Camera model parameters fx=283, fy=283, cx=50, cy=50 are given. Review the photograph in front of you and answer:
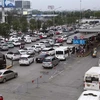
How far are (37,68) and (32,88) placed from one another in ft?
29.8

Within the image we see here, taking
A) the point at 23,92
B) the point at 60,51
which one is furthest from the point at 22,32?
the point at 23,92

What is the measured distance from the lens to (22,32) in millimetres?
78062

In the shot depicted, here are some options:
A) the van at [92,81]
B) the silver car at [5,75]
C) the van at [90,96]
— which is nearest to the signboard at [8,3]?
the silver car at [5,75]

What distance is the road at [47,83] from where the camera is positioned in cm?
2050

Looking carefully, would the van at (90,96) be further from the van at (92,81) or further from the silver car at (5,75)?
the silver car at (5,75)

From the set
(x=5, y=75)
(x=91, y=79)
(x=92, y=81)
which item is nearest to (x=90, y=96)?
(x=92, y=81)

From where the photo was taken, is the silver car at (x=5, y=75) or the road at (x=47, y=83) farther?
the silver car at (x=5, y=75)

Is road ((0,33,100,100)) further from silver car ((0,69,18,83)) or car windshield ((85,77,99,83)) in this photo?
car windshield ((85,77,99,83))

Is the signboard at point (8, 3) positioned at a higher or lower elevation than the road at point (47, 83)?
higher

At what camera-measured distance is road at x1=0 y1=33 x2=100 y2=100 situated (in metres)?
20.5

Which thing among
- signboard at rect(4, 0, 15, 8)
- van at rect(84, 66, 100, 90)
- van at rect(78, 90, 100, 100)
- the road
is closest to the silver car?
the road

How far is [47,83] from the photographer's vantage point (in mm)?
24094

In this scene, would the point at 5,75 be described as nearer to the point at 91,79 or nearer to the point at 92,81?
the point at 91,79

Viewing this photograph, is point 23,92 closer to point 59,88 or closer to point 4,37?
point 59,88
